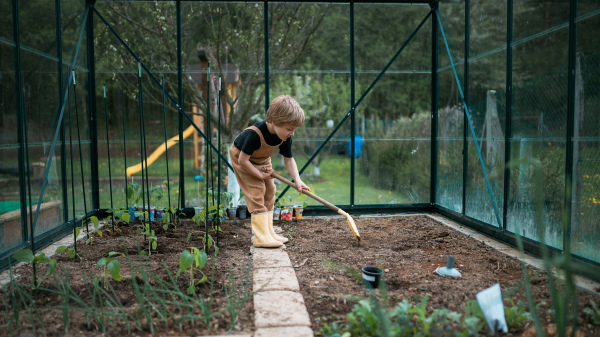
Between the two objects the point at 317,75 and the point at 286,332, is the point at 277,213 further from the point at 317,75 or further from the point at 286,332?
the point at 286,332

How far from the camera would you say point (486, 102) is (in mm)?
4105

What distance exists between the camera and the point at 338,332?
194 centimetres

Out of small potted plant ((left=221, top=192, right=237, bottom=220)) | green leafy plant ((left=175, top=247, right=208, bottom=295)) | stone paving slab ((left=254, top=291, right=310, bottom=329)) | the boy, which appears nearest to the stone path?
stone paving slab ((left=254, top=291, right=310, bottom=329))

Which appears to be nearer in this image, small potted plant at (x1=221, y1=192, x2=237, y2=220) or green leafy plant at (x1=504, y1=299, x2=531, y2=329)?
green leafy plant at (x1=504, y1=299, x2=531, y2=329)

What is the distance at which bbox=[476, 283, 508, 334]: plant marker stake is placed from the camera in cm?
185

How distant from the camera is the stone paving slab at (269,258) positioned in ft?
9.88

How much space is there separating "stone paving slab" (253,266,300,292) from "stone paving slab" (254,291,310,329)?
0.08 m

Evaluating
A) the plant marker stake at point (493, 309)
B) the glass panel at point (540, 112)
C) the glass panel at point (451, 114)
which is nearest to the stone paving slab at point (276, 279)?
the plant marker stake at point (493, 309)

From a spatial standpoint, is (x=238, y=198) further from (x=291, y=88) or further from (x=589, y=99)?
(x=589, y=99)

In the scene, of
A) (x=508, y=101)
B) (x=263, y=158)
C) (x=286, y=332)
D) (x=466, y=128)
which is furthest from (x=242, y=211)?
(x=286, y=332)

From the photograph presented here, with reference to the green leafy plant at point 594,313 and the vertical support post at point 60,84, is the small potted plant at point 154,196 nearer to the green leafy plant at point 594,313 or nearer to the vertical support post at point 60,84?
the vertical support post at point 60,84

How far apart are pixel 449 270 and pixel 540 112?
4.86 ft

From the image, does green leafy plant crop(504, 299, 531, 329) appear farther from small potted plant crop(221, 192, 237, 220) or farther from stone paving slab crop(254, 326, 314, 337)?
small potted plant crop(221, 192, 237, 220)

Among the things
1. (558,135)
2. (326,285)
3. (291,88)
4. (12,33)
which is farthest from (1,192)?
(558,135)
